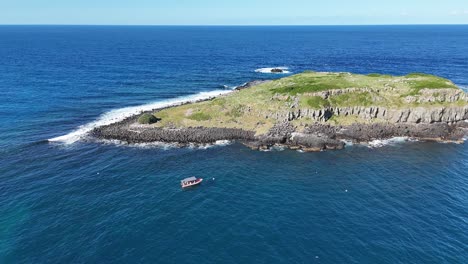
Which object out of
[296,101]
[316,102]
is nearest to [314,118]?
[316,102]

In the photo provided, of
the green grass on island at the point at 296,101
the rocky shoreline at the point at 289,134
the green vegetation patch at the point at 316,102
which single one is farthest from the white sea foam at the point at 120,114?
the green vegetation patch at the point at 316,102

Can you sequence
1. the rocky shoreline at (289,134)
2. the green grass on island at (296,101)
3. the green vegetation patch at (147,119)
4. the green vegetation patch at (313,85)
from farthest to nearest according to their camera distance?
the green vegetation patch at (313,85) < the green grass on island at (296,101) < the green vegetation patch at (147,119) < the rocky shoreline at (289,134)

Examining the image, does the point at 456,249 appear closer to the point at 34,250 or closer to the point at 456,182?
the point at 456,182

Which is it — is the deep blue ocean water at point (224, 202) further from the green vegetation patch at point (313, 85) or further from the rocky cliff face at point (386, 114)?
the green vegetation patch at point (313, 85)

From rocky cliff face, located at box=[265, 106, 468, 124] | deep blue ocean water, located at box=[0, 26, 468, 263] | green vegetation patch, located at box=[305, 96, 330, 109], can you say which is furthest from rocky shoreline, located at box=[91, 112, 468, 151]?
green vegetation patch, located at box=[305, 96, 330, 109]

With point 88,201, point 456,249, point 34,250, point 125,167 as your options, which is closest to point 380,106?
point 456,249

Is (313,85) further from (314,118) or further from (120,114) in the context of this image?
(120,114)
